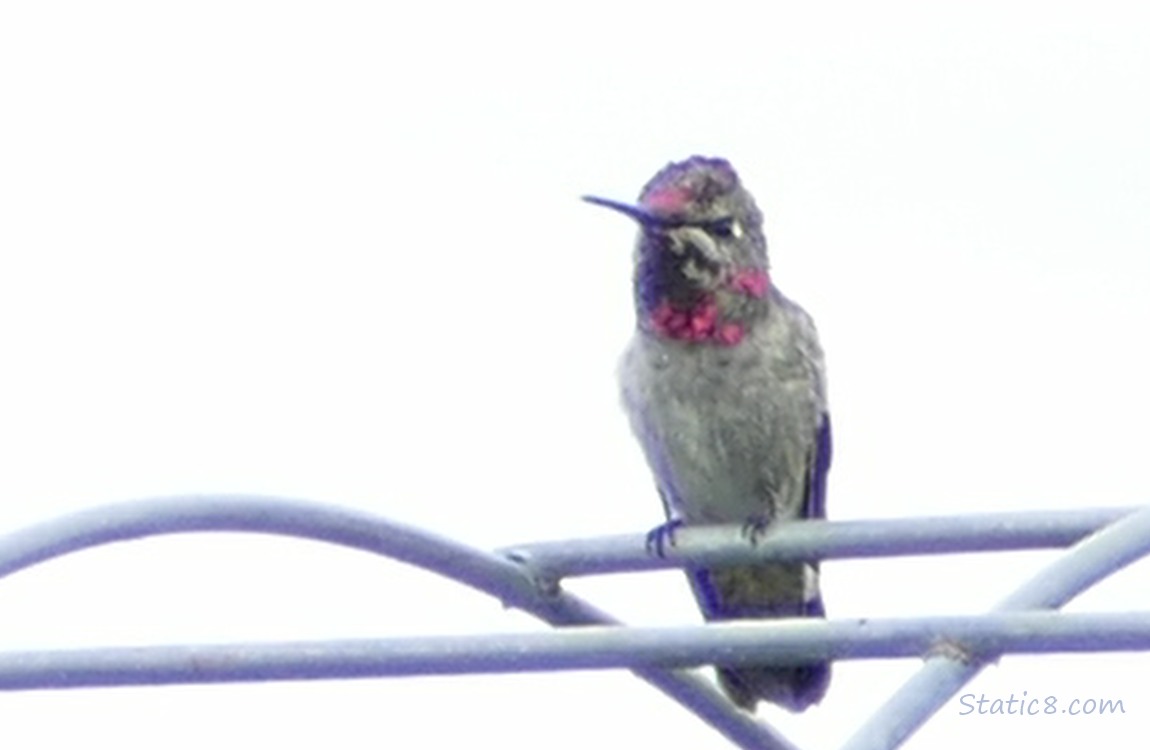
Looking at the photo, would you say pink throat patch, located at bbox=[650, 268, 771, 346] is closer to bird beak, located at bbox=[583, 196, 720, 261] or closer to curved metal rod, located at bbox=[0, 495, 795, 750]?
bird beak, located at bbox=[583, 196, 720, 261]

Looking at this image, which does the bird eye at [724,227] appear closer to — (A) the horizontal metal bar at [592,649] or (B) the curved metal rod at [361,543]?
(B) the curved metal rod at [361,543]

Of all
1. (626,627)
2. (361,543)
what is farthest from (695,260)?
(626,627)

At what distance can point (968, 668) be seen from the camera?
17.3ft

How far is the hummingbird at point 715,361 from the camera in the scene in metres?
10.5

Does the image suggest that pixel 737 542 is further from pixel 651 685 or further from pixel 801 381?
pixel 801 381

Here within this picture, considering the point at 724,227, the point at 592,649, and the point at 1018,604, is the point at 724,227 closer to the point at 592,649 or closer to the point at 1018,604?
the point at 1018,604

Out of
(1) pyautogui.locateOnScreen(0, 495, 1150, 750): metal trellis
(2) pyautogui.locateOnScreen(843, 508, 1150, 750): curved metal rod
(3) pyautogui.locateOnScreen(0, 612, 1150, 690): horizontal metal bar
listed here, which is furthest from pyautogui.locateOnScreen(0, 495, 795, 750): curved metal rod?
(2) pyautogui.locateOnScreen(843, 508, 1150, 750): curved metal rod

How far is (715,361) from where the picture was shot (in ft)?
34.4

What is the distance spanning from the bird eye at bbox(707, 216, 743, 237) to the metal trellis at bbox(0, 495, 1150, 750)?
14.6ft

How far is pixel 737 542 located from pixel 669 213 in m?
3.83

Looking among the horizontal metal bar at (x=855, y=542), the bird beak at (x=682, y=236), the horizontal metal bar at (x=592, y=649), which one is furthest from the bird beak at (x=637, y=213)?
the horizontal metal bar at (x=592, y=649)

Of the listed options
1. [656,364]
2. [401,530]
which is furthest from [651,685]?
[656,364]

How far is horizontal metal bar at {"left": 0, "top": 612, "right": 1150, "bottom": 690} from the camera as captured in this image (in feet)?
16.0

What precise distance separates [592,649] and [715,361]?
18.2ft
